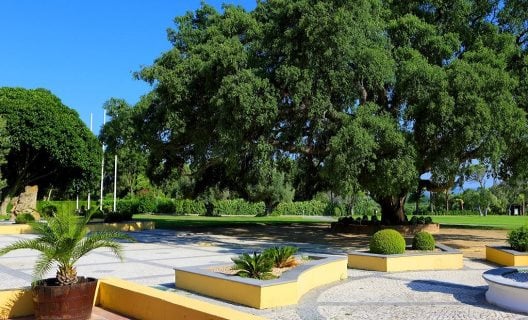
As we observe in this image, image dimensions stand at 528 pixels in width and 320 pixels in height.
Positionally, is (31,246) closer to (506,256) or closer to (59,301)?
(59,301)

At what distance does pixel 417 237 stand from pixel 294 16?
344 inches

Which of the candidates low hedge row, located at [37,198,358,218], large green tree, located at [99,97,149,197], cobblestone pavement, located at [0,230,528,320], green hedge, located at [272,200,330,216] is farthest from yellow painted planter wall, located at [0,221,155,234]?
green hedge, located at [272,200,330,216]

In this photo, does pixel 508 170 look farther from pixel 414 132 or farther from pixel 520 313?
pixel 520 313

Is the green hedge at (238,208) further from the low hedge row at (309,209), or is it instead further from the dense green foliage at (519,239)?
the dense green foliage at (519,239)

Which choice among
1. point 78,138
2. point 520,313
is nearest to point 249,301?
point 520,313

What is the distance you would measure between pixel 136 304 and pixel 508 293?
624 cm

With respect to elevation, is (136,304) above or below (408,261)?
below

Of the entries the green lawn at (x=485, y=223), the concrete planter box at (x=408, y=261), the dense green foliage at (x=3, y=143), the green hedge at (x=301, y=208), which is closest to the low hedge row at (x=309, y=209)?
the green hedge at (x=301, y=208)

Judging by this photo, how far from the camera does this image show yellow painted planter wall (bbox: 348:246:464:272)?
13.2 m

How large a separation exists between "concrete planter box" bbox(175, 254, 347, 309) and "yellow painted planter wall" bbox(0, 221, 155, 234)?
19.4 m

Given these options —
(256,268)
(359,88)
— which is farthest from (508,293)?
(359,88)

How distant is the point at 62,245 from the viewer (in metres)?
7.54

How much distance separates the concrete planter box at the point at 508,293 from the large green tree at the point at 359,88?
7395 mm

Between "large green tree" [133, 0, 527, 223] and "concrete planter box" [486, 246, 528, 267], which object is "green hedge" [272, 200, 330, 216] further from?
"concrete planter box" [486, 246, 528, 267]
